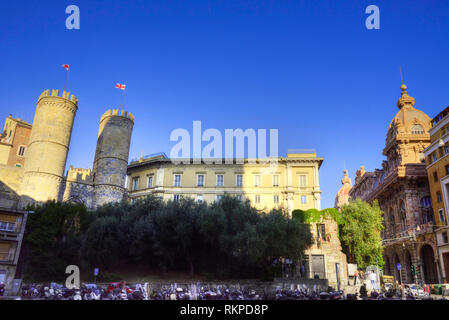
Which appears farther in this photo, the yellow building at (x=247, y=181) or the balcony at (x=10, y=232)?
the yellow building at (x=247, y=181)

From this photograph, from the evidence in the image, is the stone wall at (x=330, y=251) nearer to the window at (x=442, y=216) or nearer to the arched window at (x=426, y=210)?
the window at (x=442, y=216)

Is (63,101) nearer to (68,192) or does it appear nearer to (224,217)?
(68,192)

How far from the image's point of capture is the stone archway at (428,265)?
3334 cm

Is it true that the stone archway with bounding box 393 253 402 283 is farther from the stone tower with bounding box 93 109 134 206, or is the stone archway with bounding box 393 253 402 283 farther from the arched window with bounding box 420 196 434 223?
the stone tower with bounding box 93 109 134 206

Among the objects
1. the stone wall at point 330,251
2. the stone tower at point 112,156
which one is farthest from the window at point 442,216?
the stone tower at point 112,156

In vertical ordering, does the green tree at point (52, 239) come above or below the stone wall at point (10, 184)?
below

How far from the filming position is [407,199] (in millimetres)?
37844

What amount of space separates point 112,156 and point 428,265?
38094 mm

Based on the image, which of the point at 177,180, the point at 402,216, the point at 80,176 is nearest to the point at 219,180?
Answer: the point at 177,180

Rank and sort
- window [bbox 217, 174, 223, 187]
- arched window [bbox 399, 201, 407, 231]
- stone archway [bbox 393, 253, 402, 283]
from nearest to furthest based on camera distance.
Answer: arched window [bbox 399, 201, 407, 231] < stone archway [bbox 393, 253, 402, 283] < window [bbox 217, 174, 223, 187]

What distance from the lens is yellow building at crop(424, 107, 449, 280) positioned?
99.1ft

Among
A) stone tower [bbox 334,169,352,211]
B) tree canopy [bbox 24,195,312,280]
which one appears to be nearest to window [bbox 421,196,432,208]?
tree canopy [bbox 24,195,312,280]
